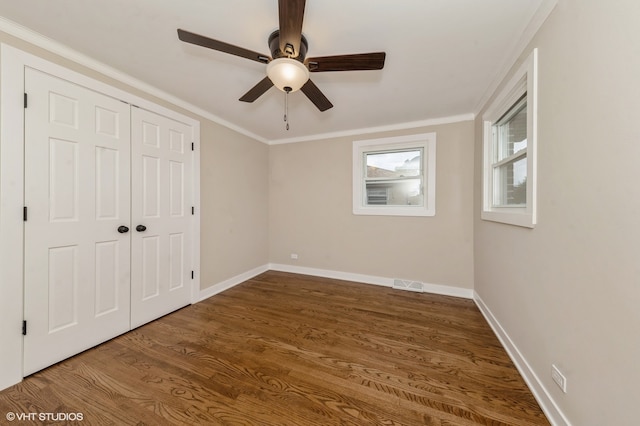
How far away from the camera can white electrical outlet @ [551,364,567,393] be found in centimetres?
121

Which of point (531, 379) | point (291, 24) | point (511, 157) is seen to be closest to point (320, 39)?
point (291, 24)

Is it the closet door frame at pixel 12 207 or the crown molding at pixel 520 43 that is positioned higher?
the crown molding at pixel 520 43

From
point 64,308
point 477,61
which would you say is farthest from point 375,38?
point 64,308

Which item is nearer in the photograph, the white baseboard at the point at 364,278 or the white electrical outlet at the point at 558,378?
the white electrical outlet at the point at 558,378

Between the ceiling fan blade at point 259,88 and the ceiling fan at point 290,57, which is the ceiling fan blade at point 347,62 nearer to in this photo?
the ceiling fan at point 290,57

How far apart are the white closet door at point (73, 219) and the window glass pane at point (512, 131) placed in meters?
3.64

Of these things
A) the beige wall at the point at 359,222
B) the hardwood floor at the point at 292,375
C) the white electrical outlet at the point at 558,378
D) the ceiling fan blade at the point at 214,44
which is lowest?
the hardwood floor at the point at 292,375

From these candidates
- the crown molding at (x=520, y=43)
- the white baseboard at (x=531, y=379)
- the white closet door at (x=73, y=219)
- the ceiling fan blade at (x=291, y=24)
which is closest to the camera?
the ceiling fan blade at (x=291, y=24)

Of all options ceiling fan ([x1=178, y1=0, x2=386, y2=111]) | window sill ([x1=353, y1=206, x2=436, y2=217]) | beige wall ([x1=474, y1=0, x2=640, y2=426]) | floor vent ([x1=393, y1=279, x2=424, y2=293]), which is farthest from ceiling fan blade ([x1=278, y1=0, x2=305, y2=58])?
floor vent ([x1=393, y1=279, x2=424, y2=293])

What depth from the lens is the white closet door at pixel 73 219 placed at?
5.41 feet

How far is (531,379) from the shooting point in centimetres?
151

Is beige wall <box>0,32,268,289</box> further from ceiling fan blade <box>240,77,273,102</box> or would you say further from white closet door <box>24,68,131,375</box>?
ceiling fan blade <box>240,77,273,102</box>

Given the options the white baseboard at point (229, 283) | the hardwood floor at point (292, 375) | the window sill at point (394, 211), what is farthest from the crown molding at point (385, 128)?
the hardwood floor at point (292, 375)

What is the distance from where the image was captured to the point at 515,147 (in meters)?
2.09
